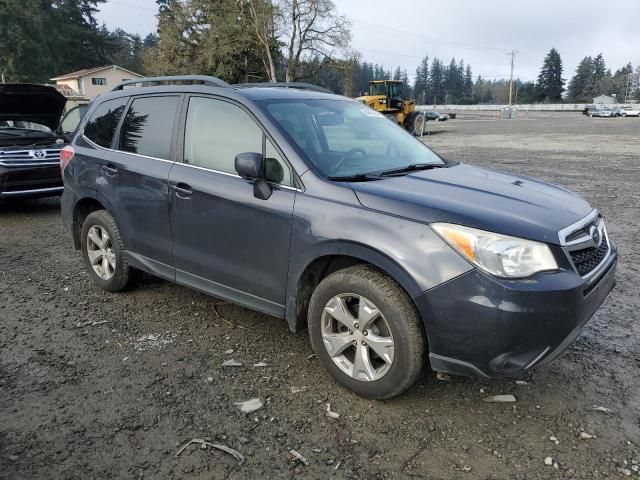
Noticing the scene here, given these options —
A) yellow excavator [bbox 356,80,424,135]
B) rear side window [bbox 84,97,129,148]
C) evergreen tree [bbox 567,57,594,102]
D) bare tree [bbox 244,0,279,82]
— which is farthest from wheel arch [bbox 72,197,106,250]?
evergreen tree [bbox 567,57,594,102]

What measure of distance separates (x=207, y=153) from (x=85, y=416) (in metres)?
1.91

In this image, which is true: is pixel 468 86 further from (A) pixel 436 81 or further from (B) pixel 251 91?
(B) pixel 251 91

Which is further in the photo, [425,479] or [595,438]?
[595,438]

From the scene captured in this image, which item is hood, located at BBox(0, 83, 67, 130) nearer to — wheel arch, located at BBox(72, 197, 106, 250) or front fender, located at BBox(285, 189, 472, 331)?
wheel arch, located at BBox(72, 197, 106, 250)

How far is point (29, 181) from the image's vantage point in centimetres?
812

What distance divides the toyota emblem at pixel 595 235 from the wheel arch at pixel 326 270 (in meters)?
1.24

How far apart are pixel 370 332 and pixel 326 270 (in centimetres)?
51

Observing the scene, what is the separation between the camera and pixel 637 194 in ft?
31.8

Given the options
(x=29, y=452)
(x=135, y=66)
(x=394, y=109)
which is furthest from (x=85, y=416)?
(x=135, y=66)

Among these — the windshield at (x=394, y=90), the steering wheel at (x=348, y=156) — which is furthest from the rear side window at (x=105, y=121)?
the windshield at (x=394, y=90)

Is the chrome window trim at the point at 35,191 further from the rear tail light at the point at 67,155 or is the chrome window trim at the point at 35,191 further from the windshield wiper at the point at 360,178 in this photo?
the windshield wiper at the point at 360,178

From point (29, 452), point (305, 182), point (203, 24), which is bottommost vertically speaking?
point (29, 452)

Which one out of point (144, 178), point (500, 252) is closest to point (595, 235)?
point (500, 252)

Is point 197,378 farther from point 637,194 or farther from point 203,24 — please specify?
point 203,24
